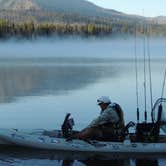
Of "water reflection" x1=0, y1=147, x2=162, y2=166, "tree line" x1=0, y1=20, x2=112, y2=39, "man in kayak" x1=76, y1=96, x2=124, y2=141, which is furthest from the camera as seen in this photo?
"tree line" x1=0, y1=20, x2=112, y2=39

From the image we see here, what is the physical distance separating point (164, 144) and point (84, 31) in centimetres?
12830

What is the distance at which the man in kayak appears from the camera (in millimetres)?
11406

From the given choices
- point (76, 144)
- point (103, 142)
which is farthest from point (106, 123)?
point (76, 144)

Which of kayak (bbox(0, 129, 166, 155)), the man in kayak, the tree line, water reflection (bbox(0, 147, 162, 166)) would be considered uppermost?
the man in kayak

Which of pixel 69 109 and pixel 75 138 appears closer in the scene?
pixel 75 138

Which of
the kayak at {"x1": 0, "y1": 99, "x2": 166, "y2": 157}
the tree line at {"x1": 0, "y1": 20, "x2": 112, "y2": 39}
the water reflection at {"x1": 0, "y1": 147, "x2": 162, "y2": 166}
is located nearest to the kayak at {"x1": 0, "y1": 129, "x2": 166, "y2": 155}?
the kayak at {"x1": 0, "y1": 99, "x2": 166, "y2": 157}

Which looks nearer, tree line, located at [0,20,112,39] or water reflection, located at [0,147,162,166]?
water reflection, located at [0,147,162,166]

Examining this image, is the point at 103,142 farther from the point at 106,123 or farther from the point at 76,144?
the point at 76,144

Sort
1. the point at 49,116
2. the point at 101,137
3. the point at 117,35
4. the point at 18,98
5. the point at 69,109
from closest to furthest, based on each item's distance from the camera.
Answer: the point at 101,137 < the point at 49,116 < the point at 69,109 < the point at 18,98 < the point at 117,35

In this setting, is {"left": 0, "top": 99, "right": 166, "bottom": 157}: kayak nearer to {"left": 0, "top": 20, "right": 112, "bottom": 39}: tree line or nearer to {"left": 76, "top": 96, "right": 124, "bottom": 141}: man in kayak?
{"left": 76, "top": 96, "right": 124, "bottom": 141}: man in kayak

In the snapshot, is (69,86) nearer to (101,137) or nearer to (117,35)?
(101,137)

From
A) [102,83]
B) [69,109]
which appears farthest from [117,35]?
[69,109]

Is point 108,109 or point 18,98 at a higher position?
point 108,109

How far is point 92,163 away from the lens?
11133 millimetres
